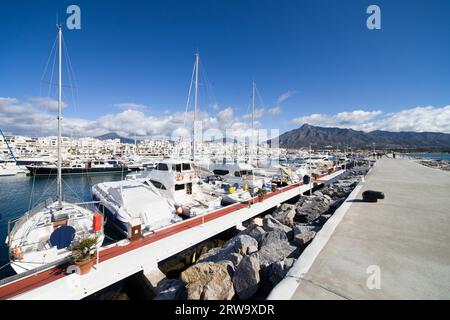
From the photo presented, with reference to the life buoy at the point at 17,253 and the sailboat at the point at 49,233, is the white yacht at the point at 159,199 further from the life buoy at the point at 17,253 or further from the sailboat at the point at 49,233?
the life buoy at the point at 17,253

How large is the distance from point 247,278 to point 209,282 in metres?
1.00

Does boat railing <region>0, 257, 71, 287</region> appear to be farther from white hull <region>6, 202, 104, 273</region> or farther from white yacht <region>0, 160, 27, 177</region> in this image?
white yacht <region>0, 160, 27, 177</region>

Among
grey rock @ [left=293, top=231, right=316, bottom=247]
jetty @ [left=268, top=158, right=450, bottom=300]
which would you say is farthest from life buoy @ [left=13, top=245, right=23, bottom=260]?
grey rock @ [left=293, top=231, right=316, bottom=247]

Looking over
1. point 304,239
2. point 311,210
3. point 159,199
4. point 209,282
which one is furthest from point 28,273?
point 311,210

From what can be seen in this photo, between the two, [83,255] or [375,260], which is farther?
[83,255]

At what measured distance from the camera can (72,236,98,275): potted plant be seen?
538cm

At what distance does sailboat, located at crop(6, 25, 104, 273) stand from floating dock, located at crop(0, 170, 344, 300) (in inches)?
21.4

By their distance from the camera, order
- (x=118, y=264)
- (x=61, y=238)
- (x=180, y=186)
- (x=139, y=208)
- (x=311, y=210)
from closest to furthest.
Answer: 1. (x=118, y=264)
2. (x=61, y=238)
3. (x=139, y=208)
4. (x=311, y=210)
5. (x=180, y=186)

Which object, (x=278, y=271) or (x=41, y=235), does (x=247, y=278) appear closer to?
(x=278, y=271)

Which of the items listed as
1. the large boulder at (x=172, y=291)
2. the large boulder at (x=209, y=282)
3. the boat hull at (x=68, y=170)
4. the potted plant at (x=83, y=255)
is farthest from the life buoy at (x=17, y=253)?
the boat hull at (x=68, y=170)

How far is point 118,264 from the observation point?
602 centimetres

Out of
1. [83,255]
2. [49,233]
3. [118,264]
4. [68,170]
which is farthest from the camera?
[68,170]

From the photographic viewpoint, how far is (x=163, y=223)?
398 inches
